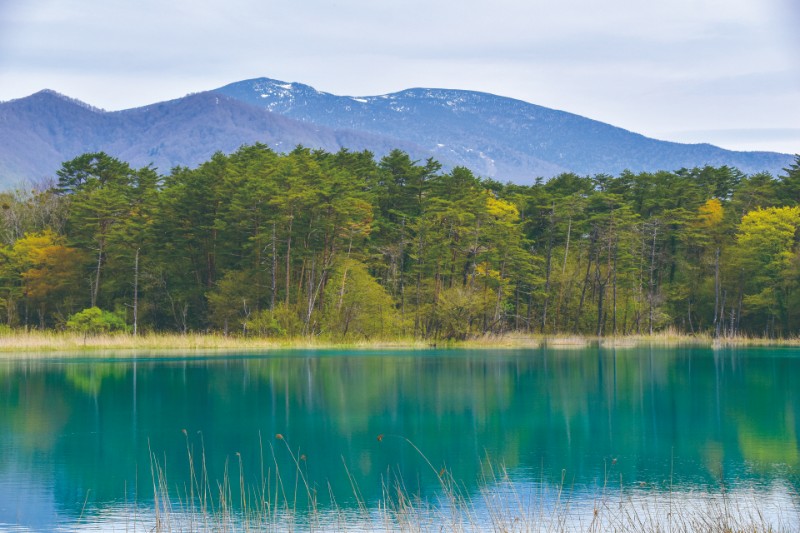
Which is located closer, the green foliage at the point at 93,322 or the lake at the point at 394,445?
the lake at the point at 394,445

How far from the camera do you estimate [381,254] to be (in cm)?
6062

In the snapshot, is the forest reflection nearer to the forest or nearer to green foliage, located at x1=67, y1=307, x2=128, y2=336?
green foliage, located at x1=67, y1=307, x2=128, y2=336

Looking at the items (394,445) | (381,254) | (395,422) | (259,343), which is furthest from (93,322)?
(394,445)

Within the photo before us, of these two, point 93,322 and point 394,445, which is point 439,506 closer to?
point 394,445

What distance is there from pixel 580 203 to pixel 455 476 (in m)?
51.5

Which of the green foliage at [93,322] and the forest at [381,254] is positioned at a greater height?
the forest at [381,254]

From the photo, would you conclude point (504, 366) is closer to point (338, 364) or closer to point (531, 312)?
point (338, 364)

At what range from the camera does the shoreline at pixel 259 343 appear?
4744 centimetres

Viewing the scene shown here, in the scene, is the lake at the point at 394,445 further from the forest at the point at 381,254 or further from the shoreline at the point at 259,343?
the forest at the point at 381,254

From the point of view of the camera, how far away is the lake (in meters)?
13.6

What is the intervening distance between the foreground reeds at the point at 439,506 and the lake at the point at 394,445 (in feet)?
0.24

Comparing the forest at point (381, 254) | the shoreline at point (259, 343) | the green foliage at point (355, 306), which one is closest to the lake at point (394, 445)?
the shoreline at point (259, 343)

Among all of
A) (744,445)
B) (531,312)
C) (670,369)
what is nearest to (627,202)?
(531,312)

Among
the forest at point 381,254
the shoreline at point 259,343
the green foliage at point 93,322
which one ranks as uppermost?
the forest at point 381,254
